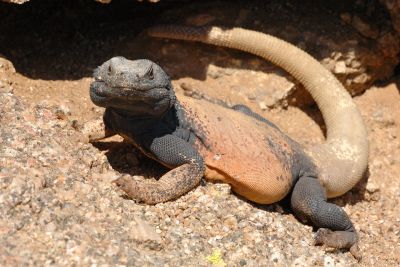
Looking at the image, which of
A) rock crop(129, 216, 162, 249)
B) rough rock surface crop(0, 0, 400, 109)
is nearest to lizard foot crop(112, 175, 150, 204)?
rock crop(129, 216, 162, 249)

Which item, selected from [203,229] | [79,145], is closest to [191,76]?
[79,145]

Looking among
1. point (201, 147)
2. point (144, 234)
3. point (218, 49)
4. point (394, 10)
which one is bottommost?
point (144, 234)

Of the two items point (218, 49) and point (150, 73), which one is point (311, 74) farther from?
point (150, 73)

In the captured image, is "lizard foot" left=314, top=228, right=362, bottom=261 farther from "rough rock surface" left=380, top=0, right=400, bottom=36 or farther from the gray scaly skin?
"rough rock surface" left=380, top=0, right=400, bottom=36

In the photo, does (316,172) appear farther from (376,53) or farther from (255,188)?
(376,53)

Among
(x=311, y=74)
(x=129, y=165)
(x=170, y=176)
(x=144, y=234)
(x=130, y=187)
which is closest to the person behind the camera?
(x=144, y=234)

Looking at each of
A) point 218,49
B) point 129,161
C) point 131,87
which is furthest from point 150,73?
point 218,49
